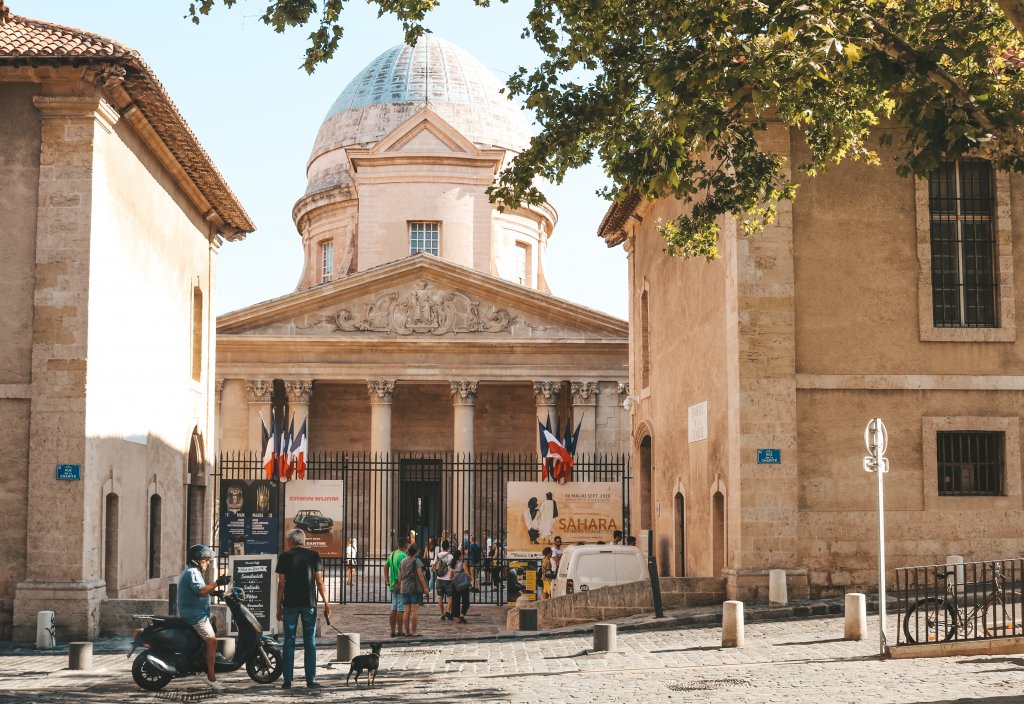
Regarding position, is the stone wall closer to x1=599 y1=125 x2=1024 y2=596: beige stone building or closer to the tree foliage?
x1=599 y1=125 x2=1024 y2=596: beige stone building

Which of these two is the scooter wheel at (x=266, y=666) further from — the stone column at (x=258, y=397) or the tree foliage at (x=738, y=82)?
the stone column at (x=258, y=397)

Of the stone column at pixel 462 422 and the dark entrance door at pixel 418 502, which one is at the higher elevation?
the stone column at pixel 462 422

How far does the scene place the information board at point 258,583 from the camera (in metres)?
17.2

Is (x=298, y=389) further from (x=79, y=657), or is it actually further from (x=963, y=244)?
(x=79, y=657)

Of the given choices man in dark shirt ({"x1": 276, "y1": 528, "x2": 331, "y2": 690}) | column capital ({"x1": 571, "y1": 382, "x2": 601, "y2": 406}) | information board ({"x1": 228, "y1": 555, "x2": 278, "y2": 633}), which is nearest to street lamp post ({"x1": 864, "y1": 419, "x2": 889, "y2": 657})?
man in dark shirt ({"x1": 276, "y1": 528, "x2": 331, "y2": 690})

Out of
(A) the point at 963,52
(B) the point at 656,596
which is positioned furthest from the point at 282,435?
(A) the point at 963,52

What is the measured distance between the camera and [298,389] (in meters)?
41.6

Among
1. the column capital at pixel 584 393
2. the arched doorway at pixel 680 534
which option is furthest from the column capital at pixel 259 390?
the arched doorway at pixel 680 534

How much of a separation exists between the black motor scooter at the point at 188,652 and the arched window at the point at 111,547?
643 centimetres

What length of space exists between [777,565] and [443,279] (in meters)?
24.7

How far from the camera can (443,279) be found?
137 ft

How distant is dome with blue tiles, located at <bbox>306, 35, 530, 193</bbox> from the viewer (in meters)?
53.1

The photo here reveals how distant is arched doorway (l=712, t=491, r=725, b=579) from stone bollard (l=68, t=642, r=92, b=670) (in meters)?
10.0

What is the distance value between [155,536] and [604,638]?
978 centimetres
